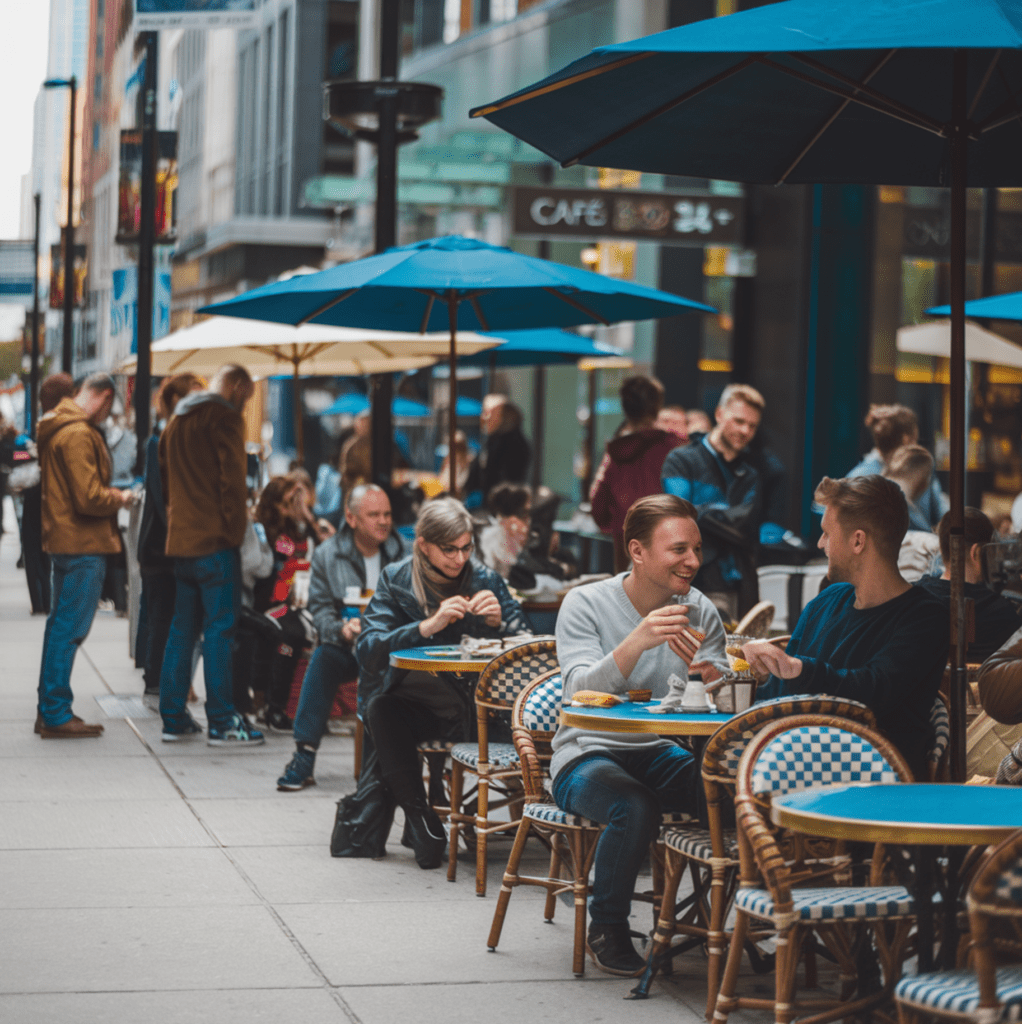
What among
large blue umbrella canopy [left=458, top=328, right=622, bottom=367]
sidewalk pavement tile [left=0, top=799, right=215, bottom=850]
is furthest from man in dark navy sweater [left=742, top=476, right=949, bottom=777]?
large blue umbrella canopy [left=458, top=328, right=622, bottom=367]

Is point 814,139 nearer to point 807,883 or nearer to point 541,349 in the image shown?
point 807,883

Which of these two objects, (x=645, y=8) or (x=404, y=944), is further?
(x=645, y=8)

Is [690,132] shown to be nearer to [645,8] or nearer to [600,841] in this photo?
[600,841]

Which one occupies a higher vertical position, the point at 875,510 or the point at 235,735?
the point at 875,510

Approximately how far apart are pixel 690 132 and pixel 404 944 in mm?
2985

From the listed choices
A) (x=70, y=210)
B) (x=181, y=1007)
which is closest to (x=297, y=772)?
(x=181, y=1007)

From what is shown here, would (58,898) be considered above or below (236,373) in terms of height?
below

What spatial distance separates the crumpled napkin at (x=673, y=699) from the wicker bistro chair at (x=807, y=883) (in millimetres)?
652

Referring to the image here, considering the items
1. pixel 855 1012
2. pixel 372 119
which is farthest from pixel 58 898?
pixel 372 119

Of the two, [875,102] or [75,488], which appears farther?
[75,488]

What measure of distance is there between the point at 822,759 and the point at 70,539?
20.3 ft

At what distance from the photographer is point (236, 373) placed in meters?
10.0

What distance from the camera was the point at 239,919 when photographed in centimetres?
621

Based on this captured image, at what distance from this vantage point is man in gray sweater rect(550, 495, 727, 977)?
17.8ft
